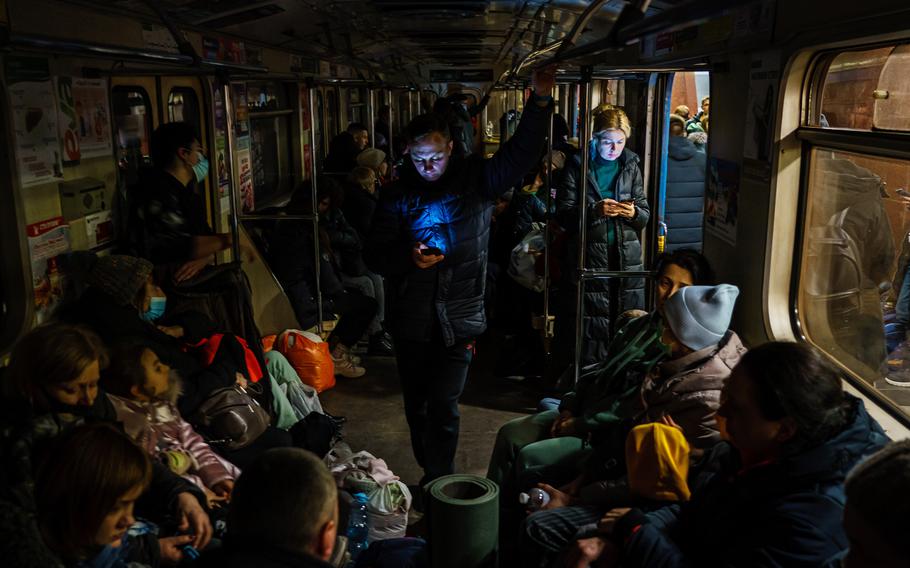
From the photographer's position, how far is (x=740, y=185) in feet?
11.6

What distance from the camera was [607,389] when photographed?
3.32m

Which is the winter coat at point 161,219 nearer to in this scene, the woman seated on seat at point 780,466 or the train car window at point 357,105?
the woman seated on seat at point 780,466

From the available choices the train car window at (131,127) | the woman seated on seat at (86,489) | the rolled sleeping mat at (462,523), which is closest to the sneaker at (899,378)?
the rolled sleeping mat at (462,523)

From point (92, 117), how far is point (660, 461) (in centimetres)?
298

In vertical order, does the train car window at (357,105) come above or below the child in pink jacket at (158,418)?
above

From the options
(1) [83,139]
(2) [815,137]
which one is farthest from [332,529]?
(1) [83,139]

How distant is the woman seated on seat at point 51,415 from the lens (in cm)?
211

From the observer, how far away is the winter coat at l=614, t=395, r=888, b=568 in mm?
1888

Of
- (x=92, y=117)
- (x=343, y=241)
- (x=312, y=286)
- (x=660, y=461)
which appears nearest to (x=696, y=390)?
(x=660, y=461)

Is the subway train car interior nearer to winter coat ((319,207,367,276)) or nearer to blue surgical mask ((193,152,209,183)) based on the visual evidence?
blue surgical mask ((193,152,209,183))

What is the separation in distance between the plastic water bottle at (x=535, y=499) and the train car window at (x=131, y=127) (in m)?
2.69

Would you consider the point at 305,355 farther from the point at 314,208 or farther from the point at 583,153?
the point at 583,153

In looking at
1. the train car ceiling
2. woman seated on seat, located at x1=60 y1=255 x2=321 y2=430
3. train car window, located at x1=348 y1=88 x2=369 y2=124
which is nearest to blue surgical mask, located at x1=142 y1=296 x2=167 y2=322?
woman seated on seat, located at x1=60 y1=255 x2=321 y2=430

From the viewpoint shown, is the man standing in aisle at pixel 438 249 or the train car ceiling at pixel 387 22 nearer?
the man standing in aisle at pixel 438 249
